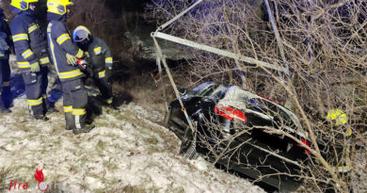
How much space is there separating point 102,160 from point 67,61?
1.81 metres

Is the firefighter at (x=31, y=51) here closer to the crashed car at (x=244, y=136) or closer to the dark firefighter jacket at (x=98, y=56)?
the dark firefighter jacket at (x=98, y=56)

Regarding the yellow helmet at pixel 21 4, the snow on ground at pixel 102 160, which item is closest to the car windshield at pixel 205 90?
the snow on ground at pixel 102 160

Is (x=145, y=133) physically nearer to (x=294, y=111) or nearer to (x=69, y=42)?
(x=69, y=42)

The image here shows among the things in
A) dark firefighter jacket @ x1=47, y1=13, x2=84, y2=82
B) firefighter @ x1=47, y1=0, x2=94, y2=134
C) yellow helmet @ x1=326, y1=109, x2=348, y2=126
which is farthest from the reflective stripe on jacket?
yellow helmet @ x1=326, y1=109, x2=348, y2=126

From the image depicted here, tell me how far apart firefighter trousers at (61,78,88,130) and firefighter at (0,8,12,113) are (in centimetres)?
157

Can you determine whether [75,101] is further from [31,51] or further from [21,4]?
[21,4]

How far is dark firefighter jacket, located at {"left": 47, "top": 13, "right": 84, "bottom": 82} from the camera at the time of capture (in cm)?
538

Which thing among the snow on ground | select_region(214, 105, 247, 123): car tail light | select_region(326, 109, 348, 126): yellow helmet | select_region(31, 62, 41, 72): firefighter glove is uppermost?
select_region(31, 62, 41, 72): firefighter glove

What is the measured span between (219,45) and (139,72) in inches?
244

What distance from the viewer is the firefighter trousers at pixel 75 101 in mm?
5660

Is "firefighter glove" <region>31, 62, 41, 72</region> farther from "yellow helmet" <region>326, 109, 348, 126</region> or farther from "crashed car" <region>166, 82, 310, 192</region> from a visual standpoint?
"yellow helmet" <region>326, 109, 348, 126</region>

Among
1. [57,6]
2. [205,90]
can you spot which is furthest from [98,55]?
[205,90]

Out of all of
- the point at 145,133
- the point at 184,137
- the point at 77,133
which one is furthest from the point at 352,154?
the point at 77,133

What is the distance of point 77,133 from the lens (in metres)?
5.97
